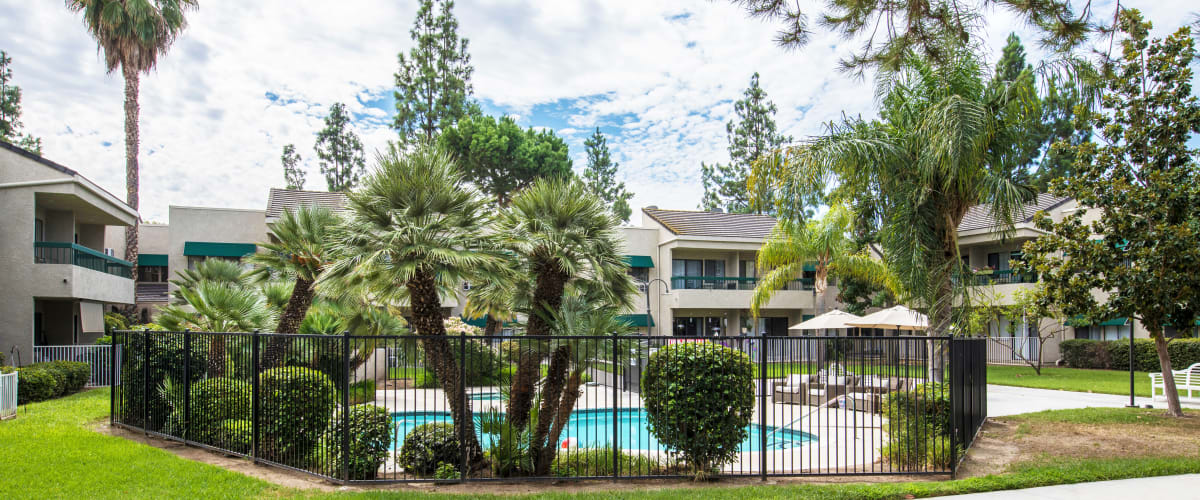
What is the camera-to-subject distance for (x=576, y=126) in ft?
164

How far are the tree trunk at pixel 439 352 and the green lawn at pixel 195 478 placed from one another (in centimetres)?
124

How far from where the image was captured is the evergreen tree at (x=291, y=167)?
54.1 meters

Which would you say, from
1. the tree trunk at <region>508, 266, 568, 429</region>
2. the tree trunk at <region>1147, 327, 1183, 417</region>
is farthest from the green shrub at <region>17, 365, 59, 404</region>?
the tree trunk at <region>1147, 327, 1183, 417</region>

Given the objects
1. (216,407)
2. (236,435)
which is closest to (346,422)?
(236,435)

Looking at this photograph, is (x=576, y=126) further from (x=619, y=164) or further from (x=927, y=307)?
(x=927, y=307)

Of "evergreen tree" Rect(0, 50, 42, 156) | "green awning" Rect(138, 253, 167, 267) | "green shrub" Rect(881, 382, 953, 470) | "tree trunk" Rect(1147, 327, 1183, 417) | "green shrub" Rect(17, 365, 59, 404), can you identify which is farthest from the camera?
"evergreen tree" Rect(0, 50, 42, 156)

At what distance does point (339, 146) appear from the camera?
50500 millimetres

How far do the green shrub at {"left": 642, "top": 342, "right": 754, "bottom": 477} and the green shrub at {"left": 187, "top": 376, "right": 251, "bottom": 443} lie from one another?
5.54m

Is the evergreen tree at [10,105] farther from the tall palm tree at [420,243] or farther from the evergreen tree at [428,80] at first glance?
the tall palm tree at [420,243]

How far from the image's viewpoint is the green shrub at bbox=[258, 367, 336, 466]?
344 inches

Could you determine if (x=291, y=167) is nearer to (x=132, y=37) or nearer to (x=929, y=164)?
(x=132, y=37)

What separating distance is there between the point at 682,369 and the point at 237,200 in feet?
111

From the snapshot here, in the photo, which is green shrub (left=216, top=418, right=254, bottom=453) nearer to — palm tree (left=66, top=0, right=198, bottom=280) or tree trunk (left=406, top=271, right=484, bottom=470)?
tree trunk (left=406, top=271, right=484, bottom=470)

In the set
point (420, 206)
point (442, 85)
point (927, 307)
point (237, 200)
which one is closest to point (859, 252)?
point (927, 307)
